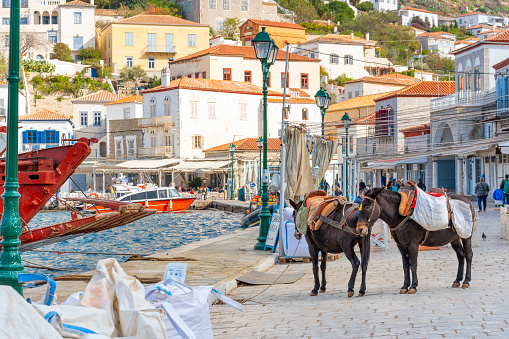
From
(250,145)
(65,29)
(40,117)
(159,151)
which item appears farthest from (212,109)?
(65,29)

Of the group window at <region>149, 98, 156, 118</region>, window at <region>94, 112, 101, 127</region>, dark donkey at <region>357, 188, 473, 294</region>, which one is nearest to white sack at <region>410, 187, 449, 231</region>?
dark donkey at <region>357, 188, 473, 294</region>

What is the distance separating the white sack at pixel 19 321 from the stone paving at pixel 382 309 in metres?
3.89

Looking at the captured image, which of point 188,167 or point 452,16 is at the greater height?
point 452,16

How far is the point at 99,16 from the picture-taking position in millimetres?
111062

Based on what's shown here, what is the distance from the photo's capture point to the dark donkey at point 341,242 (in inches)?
394

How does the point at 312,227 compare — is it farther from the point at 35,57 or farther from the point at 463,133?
the point at 35,57

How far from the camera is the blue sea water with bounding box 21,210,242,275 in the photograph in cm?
2336

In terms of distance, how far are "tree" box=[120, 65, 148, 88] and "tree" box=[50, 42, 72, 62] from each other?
1052 centimetres

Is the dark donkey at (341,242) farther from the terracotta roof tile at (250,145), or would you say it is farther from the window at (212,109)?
the window at (212,109)

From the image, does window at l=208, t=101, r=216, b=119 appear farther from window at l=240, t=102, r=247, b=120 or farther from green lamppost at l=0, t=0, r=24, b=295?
green lamppost at l=0, t=0, r=24, b=295

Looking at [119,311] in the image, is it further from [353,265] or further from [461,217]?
[461,217]

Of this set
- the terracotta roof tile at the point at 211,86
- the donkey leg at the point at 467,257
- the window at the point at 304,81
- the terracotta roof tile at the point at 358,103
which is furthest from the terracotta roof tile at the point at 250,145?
the donkey leg at the point at 467,257

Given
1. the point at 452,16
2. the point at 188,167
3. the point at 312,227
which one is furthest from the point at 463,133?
the point at 452,16

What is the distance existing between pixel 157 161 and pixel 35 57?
37514 mm
